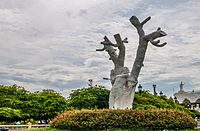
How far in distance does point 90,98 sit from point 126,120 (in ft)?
26.5

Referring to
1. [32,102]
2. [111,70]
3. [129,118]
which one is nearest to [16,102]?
[32,102]

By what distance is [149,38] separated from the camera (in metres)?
13.0

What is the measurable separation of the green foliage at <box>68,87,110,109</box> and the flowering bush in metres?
6.81

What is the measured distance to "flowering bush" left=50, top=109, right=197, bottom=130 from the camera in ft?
33.1

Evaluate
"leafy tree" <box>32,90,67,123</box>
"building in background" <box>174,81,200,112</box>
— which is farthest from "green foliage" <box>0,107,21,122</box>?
"building in background" <box>174,81,200,112</box>

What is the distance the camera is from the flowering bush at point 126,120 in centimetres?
1010

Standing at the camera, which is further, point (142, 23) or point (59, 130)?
point (142, 23)

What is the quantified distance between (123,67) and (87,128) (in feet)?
17.7

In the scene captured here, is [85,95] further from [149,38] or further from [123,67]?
[149,38]

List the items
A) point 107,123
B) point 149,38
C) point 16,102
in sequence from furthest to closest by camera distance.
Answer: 1. point 16,102
2. point 149,38
3. point 107,123

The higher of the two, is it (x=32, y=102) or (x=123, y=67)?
(x=123, y=67)

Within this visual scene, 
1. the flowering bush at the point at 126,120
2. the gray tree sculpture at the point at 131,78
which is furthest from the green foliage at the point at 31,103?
the flowering bush at the point at 126,120

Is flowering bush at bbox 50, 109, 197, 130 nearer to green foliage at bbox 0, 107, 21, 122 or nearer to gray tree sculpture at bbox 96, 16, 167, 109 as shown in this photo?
gray tree sculpture at bbox 96, 16, 167, 109

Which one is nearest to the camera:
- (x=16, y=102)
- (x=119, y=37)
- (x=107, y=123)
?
(x=107, y=123)
